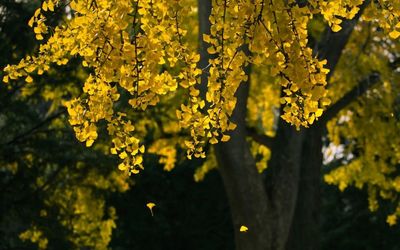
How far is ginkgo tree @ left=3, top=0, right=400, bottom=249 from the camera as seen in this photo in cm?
411

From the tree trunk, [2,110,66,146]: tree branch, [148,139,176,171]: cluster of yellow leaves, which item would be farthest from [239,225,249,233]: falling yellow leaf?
[2,110,66,146]: tree branch

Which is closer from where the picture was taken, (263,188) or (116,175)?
(263,188)

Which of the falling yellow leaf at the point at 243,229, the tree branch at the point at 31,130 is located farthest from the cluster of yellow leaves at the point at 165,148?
the falling yellow leaf at the point at 243,229

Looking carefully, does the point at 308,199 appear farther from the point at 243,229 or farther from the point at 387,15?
the point at 387,15

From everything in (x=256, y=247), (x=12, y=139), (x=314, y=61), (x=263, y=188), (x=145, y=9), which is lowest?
(x=314, y=61)

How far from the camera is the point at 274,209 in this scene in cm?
965

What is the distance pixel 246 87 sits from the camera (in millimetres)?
9539

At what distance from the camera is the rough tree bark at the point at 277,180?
933cm

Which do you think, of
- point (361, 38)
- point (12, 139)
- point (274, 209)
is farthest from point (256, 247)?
point (361, 38)

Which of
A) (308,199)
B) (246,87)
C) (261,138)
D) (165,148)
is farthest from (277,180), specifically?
(165,148)

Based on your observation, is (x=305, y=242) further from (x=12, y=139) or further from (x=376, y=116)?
(x=12, y=139)

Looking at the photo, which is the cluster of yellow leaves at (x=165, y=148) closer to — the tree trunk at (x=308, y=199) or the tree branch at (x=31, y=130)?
the tree branch at (x=31, y=130)

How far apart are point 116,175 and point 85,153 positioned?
959 millimetres

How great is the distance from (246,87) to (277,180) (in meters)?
1.22
